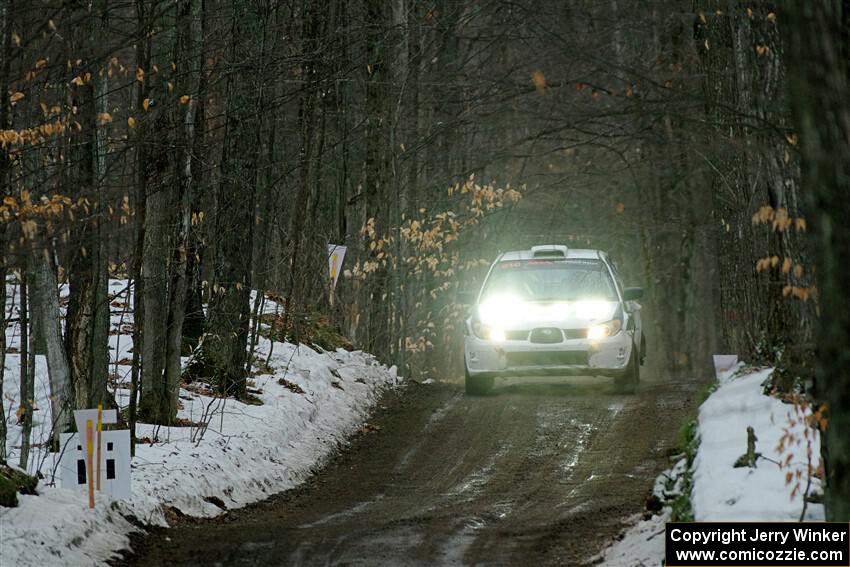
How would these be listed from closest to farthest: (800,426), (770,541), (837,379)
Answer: (837,379), (770,541), (800,426)

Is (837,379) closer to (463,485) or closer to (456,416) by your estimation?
(463,485)

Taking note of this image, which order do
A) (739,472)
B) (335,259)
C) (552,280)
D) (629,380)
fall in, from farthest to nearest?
(335,259), (552,280), (629,380), (739,472)

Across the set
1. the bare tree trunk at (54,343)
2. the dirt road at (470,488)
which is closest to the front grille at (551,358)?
the dirt road at (470,488)

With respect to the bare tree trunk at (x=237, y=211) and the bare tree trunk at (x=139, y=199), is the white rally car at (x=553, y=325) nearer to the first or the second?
the bare tree trunk at (x=237, y=211)

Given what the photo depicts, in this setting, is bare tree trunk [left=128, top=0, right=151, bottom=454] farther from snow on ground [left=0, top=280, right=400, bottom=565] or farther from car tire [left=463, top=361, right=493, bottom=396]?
car tire [left=463, top=361, right=493, bottom=396]

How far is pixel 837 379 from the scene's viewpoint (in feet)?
17.4

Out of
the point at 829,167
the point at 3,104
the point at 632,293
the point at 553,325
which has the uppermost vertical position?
the point at 3,104

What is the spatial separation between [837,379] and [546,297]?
10.9 metres

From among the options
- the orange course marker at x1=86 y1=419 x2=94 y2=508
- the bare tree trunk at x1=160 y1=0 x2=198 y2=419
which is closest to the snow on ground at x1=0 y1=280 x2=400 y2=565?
the orange course marker at x1=86 y1=419 x2=94 y2=508

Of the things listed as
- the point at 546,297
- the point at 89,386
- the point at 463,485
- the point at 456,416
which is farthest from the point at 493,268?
the point at 89,386

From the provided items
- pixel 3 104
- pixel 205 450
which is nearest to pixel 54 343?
pixel 205 450

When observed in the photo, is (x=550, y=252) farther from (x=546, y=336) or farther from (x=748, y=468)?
(x=748, y=468)

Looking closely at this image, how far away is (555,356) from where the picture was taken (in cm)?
1563

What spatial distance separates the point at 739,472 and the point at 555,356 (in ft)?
27.6
